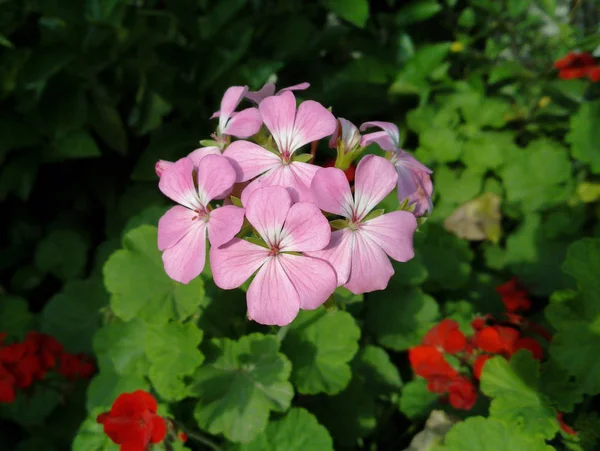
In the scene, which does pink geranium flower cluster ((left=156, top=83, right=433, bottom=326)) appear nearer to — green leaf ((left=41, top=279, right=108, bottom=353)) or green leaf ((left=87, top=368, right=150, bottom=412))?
green leaf ((left=87, top=368, right=150, bottom=412))

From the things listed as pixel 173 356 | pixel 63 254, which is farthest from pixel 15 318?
pixel 173 356

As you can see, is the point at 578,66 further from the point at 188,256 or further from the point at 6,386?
the point at 6,386

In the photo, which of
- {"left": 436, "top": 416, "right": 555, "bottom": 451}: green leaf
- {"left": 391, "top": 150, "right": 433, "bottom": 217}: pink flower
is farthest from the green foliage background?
{"left": 391, "top": 150, "right": 433, "bottom": 217}: pink flower

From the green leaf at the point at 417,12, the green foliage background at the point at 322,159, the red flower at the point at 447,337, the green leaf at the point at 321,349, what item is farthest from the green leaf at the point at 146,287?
the green leaf at the point at 417,12

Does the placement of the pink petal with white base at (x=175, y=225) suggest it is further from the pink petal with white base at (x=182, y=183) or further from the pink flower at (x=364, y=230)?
the pink flower at (x=364, y=230)

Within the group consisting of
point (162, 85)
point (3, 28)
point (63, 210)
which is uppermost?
point (3, 28)

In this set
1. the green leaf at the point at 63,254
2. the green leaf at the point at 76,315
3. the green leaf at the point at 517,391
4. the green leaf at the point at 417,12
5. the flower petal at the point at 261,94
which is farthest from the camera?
the green leaf at the point at 417,12

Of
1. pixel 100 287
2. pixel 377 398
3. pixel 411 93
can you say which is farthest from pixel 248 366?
pixel 411 93

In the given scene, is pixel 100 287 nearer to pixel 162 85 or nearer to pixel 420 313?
pixel 162 85
